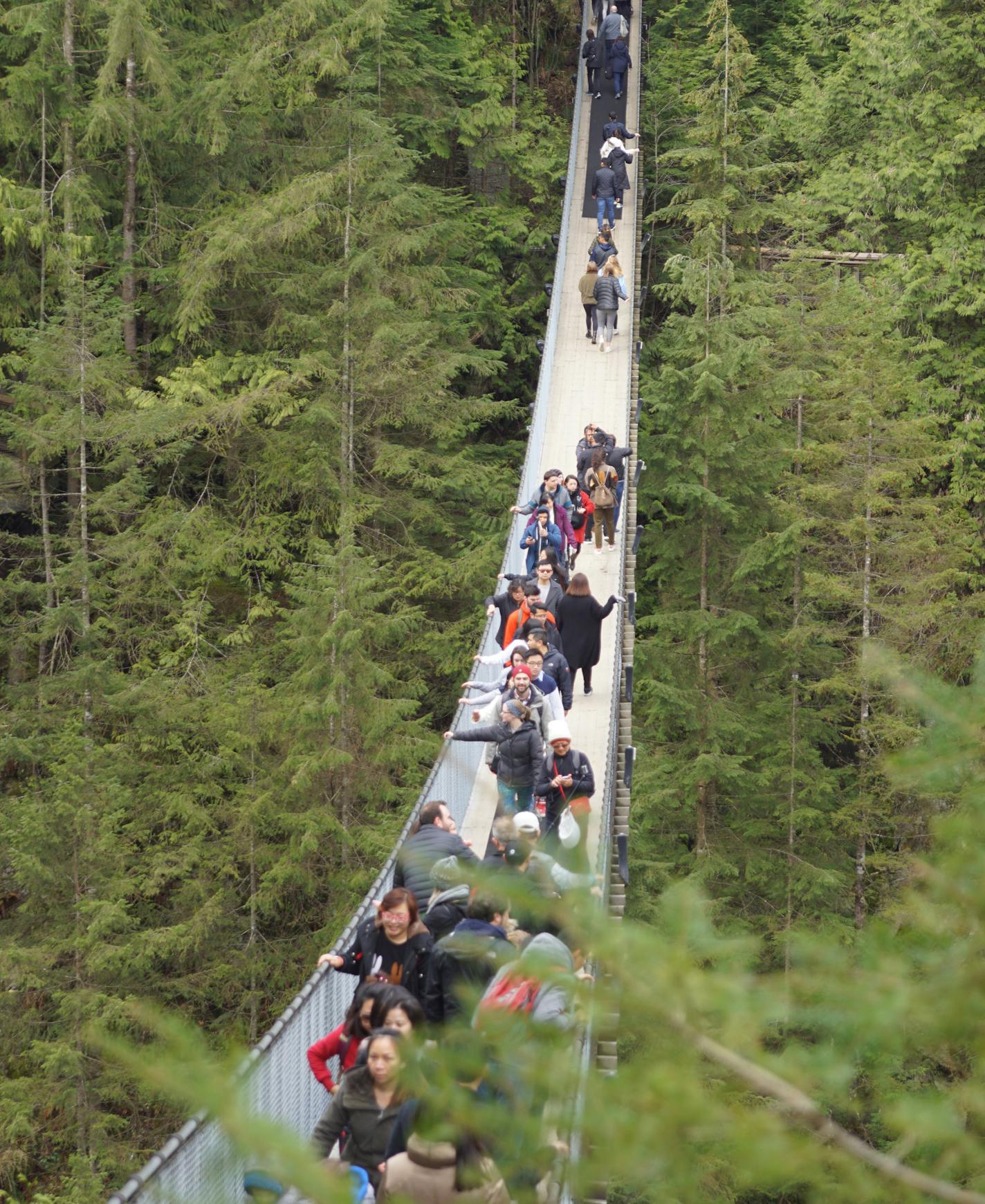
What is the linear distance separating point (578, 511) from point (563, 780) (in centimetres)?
518

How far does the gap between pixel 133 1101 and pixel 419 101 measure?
15.9m

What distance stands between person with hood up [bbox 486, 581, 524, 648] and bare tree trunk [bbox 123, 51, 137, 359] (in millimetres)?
10245

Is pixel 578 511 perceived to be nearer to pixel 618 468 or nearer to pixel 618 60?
pixel 618 468

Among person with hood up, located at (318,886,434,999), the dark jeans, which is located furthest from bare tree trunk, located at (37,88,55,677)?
person with hood up, located at (318,886,434,999)

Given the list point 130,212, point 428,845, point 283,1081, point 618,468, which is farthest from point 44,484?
point 283,1081

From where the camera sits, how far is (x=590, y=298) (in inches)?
695

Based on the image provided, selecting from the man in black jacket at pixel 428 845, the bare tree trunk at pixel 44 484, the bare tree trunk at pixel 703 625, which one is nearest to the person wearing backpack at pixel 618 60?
the bare tree trunk at pixel 703 625

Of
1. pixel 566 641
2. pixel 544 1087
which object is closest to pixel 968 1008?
pixel 544 1087

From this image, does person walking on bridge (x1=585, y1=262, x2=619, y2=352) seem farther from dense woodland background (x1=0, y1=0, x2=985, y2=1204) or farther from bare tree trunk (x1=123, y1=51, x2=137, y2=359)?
bare tree trunk (x1=123, y1=51, x2=137, y2=359)

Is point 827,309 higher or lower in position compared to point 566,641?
higher

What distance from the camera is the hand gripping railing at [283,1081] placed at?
3.63 metres

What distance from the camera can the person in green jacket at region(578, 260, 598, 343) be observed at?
17062 mm

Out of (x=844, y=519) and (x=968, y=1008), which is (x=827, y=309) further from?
(x=968, y=1008)

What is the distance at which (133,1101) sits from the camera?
13.4m
